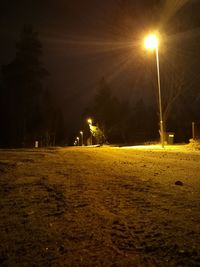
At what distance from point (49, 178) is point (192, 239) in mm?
4148

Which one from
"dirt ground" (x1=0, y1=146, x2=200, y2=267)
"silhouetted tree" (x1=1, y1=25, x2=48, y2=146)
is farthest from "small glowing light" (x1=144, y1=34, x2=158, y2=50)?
"silhouetted tree" (x1=1, y1=25, x2=48, y2=146)

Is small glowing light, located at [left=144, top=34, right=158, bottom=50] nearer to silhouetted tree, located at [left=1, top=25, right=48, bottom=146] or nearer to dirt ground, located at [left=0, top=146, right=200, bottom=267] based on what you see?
dirt ground, located at [left=0, top=146, right=200, bottom=267]

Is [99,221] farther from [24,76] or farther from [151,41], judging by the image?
[24,76]

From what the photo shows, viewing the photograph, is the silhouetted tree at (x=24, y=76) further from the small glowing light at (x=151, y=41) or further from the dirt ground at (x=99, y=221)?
the dirt ground at (x=99, y=221)

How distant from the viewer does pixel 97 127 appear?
5084 centimetres

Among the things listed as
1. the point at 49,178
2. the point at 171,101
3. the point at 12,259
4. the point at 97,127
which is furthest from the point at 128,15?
the point at 97,127

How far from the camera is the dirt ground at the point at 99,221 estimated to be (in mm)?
3039

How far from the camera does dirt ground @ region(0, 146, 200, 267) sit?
304 cm

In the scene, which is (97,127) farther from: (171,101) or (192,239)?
(192,239)

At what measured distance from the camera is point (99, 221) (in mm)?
4004

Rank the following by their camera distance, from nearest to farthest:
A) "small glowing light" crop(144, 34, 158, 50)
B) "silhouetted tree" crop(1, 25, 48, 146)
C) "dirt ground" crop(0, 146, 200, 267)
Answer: "dirt ground" crop(0, 146, 200, 267) → "small glowing light" crop(144, 34, 158, 50) → "silhouetted tree" crop(1, 25, 48, 146)

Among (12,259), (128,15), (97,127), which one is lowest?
(12,259)

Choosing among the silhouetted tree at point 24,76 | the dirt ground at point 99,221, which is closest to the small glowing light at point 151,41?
the dirt ground at point 99,221

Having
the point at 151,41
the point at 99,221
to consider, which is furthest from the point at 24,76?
the point at 99,221
